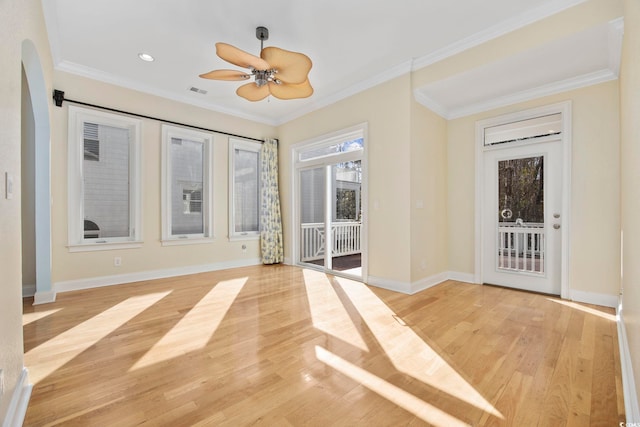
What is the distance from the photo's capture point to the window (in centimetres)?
534

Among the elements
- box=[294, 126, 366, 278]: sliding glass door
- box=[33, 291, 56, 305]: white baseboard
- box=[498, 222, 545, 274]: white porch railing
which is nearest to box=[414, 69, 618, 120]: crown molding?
box=[294, 126, 366, 278]: sliding glass door

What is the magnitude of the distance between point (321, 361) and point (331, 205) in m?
3.34

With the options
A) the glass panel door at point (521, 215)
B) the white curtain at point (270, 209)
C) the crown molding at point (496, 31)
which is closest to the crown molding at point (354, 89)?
the crown molding at point (496, 31)

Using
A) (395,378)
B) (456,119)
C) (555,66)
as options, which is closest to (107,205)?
(395,378)

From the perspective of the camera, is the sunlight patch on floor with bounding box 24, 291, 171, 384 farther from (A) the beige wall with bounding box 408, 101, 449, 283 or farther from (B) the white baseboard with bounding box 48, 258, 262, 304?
(A) the beige wall with bounding box 408, 101, 449, 283

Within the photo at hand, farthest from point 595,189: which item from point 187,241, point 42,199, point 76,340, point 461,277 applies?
point 42,199

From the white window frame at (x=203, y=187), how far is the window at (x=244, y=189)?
1.24 ft

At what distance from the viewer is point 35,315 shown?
2891mm

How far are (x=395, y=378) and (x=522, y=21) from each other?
3439mm

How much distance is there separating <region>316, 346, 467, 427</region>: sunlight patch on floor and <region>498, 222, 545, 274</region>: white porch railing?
314 centimetres

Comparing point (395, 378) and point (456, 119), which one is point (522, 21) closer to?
point (456, 119)

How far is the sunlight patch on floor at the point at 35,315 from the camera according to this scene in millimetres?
2753

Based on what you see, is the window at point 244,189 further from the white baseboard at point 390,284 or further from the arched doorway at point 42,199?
the white baseboard at point 390,284

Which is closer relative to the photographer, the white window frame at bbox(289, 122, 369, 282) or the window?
the white window frame at bbox(289, 122, 369, 282)
